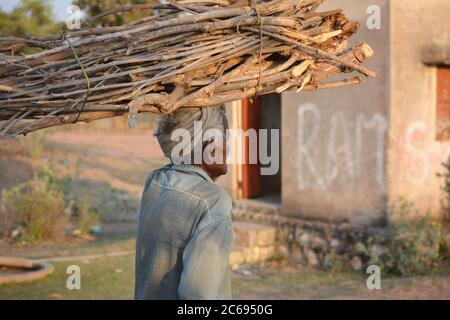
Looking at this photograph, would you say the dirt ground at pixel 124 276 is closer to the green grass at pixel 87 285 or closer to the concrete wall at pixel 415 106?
the green grass at pixel 87 285

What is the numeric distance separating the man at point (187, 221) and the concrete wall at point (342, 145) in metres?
5.54

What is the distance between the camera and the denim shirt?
80.3 inches

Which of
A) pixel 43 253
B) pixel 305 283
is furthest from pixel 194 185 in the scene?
pixel 43 253

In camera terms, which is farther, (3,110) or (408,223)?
(408,223)

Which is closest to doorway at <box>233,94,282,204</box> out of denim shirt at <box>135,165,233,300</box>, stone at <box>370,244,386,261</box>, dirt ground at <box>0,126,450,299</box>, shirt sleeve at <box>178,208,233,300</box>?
dirt ground at <box>0,126,450,299</box>

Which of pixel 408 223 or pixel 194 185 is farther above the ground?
pixel 194 185

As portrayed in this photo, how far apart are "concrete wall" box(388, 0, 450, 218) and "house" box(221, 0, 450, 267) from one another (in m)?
0.01

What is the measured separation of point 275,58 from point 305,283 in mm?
5643

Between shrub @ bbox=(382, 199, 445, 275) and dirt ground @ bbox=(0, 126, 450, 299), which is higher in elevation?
shrub @ bbox=(382, 199, 445, 275)

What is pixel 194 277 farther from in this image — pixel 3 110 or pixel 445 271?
pixel 445 271

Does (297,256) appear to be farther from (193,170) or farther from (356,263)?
(193,170)

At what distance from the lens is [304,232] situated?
8453mm

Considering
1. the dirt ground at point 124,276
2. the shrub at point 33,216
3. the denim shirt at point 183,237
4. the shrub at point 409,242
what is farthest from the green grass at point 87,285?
the denim shirt at point 183,237

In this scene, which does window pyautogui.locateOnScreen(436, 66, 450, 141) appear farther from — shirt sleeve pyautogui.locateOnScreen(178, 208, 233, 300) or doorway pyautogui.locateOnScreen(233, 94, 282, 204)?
shirt sleeve pyautogui.locateOnScreen(178, 208, 233, 300)
